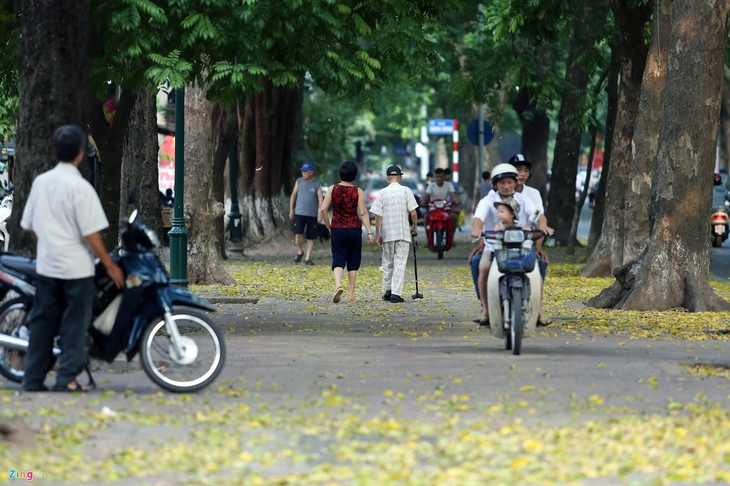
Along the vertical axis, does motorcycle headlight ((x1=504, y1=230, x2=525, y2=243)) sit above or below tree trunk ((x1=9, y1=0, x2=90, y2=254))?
below

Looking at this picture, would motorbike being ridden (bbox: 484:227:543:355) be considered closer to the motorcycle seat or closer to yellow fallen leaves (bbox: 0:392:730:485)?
yellow fallen leaves (bbox: 0:392:730:485)

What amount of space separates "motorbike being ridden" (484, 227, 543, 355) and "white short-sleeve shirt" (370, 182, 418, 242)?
6.58m

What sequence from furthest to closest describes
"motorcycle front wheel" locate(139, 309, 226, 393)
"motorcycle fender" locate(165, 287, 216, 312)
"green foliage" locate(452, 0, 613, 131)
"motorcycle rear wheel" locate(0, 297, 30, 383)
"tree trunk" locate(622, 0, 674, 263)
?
1. "green foliage" locate(452, 0, 613, 131)
2. "tree trunk" locate(622, 0, 674, 263)
3. "motorcycle rear wheel" locate(0, 297, 30, 383)
4. "motorcycle fender" locate(165, 287, 216, 312)
5. "motorcycle front wheel" locate(139, 309, 226, 393)

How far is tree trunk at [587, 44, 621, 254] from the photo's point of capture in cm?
3047

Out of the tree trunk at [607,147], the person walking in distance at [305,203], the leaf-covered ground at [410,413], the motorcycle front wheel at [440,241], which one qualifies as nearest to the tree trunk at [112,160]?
the leaf-covered ground at [410,413]

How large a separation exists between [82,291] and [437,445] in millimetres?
3125

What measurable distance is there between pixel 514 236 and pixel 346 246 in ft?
22.1

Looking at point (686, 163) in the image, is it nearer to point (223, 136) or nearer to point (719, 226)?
point (223, 136)

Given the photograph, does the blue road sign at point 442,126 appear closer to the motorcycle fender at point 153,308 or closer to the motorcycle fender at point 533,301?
the motorcycle fender at point 533,301

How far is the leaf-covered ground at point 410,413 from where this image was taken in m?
8.33

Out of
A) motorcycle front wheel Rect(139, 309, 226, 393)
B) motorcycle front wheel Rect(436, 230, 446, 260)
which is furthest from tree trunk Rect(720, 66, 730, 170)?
motorcycle front wheel Rect(139, 309, 226, 393)

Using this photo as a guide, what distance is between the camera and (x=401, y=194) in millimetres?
20828

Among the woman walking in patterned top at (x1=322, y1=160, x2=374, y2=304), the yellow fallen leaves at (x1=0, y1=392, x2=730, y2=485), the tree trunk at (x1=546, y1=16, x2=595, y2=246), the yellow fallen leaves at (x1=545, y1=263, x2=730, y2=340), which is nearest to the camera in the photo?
the yellow fallen leaves at (x1=0, y1=392, x2=730, y2=485)

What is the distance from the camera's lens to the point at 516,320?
13.8 meters
